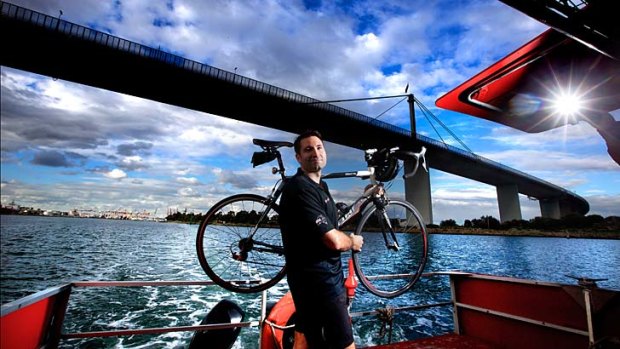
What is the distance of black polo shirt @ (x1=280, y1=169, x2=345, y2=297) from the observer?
1792 mm

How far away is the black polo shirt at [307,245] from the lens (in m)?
1.79

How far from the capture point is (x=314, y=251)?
184 centimetres

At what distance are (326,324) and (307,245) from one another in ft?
1.67

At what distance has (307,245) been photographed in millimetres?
1843

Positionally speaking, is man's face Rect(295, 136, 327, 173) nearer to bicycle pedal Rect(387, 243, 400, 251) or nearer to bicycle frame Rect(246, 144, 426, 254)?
bicycle frame Rect(246, 144, 426, 254)

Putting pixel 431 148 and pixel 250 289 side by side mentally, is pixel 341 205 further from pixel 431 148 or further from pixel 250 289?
pixel 431 148

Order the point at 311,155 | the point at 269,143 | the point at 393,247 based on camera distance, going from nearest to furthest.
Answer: the point at 311,155 < the point at 269,143 < the point at 393,247

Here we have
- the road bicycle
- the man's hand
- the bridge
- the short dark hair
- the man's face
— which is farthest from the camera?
the bridge

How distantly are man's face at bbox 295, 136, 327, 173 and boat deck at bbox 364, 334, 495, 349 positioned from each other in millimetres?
2892

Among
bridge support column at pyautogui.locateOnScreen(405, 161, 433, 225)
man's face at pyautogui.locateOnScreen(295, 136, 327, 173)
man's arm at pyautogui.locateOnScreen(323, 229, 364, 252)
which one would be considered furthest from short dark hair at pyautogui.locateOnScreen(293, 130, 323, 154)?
bridge support column at pyautogui.locateOnScreen(405, 161, 433, 225)

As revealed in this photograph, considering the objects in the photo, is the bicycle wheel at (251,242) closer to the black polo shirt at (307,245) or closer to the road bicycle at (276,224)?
the road bicycle at (276,224)

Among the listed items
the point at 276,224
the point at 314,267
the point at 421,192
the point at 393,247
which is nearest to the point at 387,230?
the point at 393,247

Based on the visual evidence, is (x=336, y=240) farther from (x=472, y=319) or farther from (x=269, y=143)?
(x=472, y=319)

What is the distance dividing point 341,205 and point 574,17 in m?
3.39
